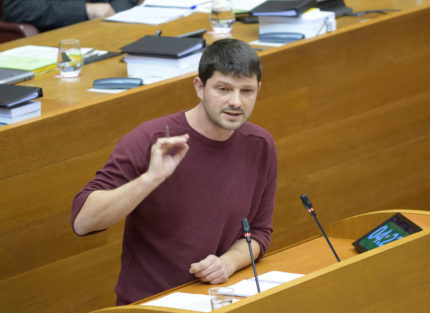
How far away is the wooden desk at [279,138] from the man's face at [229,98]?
0.67 metres

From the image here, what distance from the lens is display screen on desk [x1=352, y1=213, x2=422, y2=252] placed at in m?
2.11

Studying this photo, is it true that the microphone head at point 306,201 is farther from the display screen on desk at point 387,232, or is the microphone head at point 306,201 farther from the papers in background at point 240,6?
the papers in background at point 240,6

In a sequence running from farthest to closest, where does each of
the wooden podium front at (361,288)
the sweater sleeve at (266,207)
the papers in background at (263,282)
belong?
the sweater sleeve at (266,207)
the papers in background at (263,282)
the wooden podium front at (361,288)

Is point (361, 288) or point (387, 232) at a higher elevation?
point (361, 288)

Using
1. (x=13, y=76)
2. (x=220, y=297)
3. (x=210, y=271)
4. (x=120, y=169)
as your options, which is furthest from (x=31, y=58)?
(x=220, y=297)

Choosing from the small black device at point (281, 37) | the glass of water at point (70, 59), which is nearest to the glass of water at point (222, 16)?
the small black device at point (281, 37)

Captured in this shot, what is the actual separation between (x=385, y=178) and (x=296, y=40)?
76 cm

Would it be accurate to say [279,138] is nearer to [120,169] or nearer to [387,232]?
[387,232]

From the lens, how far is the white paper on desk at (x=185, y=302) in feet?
6.15

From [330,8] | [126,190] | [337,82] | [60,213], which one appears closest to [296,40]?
[337,82]

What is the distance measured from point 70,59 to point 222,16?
0.79 m

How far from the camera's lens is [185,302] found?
1.92 metres

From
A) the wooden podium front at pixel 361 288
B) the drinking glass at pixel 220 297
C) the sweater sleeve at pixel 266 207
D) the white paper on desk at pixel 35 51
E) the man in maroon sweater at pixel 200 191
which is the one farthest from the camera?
the white paper on desk at pixel 35 51

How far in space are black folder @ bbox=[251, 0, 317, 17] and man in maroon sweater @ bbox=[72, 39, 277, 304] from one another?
3.93ft
